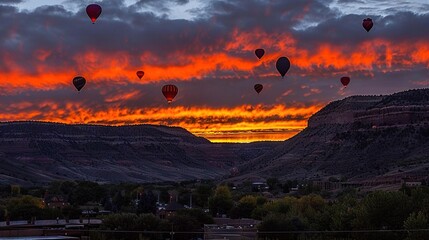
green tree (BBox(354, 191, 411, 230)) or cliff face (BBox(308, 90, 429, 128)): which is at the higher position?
cliff face (BBox(308, 90, 429, 128))

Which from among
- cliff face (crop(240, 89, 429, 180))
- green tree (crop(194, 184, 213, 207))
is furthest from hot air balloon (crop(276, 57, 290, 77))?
cliff face (crop(240, 89, 429, 180))

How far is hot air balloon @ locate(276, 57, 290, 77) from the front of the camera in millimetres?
53625

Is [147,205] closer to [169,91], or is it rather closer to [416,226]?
[169,91]

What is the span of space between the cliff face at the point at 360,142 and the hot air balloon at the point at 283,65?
Result: 50738 mm

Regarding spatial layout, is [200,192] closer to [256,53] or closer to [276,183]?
[276,183]

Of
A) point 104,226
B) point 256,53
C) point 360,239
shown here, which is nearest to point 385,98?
point 256,53

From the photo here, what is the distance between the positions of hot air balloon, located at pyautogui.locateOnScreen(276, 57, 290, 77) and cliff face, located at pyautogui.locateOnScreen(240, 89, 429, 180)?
50738mm

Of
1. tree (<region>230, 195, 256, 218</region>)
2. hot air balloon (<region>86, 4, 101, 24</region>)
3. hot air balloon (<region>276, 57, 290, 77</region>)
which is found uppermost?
hot air balloon (<region>86, 4, 101, 24</region>)

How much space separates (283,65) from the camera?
54000 mm

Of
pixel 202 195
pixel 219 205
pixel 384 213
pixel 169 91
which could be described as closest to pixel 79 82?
pixel 169 91

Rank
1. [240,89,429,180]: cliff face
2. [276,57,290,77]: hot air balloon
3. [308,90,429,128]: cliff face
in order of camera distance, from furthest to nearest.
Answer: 1. [308,90,429,128]: cliff face
2. [240,89,429,180]: cliff face
3. [276,57,290,77]: hot air balloon

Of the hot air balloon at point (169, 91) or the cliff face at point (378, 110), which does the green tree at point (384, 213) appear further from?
the cliff face at point (378, 110)

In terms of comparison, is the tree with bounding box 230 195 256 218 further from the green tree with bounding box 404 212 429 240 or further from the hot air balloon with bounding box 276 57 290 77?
the green tree with bounding box 404 212 429 240

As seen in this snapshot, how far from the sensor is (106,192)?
340ft
